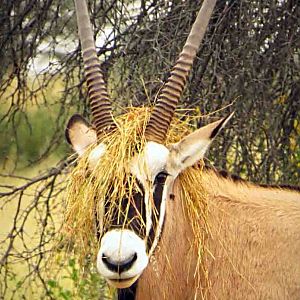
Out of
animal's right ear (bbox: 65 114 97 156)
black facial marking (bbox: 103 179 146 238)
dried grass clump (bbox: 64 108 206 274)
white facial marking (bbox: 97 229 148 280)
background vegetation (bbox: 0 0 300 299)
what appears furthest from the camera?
background vegetation (bbox: 0 0 300 299)

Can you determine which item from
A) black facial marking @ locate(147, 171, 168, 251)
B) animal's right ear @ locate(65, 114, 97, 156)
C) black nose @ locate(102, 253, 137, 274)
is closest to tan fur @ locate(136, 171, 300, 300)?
black facial marking @ locate(147, 171, 168, 251)

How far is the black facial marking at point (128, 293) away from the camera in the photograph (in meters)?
5.19

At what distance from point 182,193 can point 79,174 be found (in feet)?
1.71

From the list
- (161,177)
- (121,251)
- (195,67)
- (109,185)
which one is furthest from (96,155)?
(195,67)

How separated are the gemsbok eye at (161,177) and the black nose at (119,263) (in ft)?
1.50

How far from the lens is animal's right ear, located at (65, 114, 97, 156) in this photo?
5.46 metres

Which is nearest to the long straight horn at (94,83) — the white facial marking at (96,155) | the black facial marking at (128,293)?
the white facial marking at (96,155)

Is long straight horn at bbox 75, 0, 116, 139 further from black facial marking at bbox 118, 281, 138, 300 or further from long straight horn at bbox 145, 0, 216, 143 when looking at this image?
black facial marking at bbox 118, 281, 138, 300

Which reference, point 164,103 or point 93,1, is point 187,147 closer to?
point 164,103

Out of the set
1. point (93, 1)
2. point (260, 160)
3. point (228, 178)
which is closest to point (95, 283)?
point (260, 160)

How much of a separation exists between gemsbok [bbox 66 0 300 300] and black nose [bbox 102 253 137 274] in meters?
0.02

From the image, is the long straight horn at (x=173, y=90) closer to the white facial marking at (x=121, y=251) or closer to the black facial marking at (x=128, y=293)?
the white facial marking at (x=121, y=251)

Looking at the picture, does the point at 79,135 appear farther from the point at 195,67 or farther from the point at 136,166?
the point at 195,67

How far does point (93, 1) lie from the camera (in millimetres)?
7891
